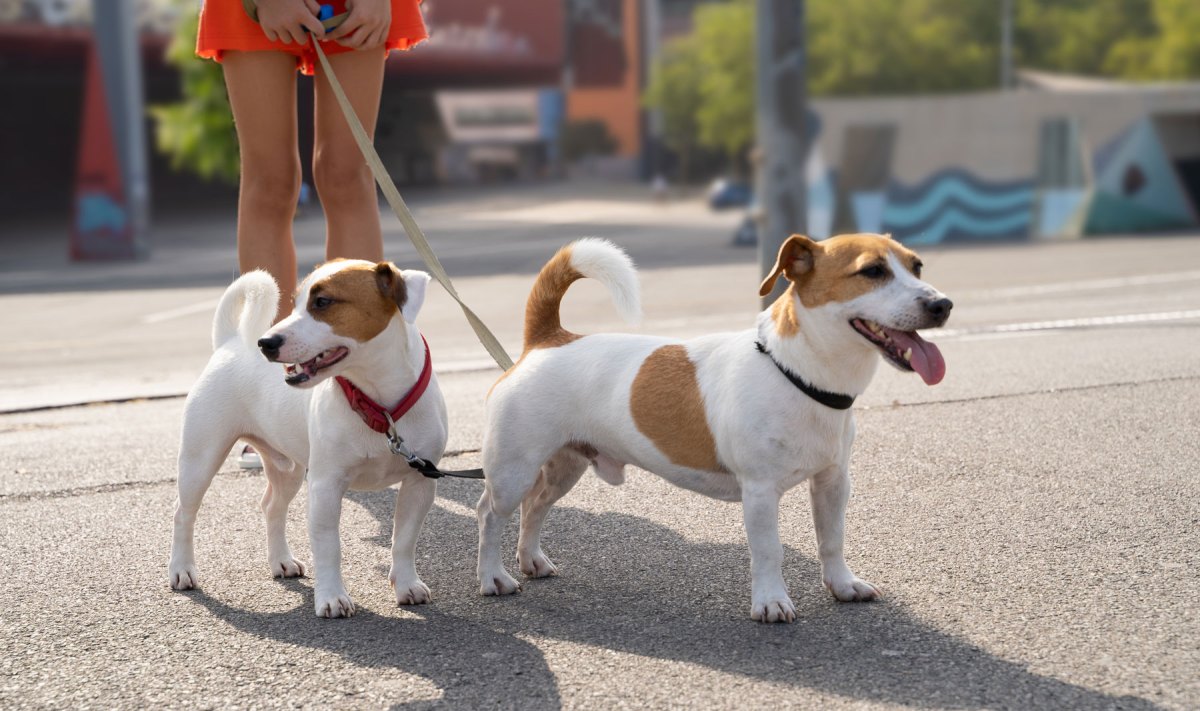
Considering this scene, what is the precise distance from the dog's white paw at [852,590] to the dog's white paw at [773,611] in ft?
0.67

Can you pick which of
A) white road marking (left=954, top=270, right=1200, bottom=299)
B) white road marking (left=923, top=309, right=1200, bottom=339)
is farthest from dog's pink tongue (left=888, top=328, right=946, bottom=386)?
white road marking (left=954, top=270, right=1200, bottom=299)

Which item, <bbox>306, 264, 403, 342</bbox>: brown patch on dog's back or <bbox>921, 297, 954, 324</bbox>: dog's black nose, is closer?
<bbox>921, 297, 954, 324</bbox>: dog's black nose

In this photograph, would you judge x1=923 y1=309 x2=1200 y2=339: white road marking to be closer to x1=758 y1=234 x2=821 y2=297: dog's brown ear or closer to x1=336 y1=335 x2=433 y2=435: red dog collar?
x1=758 y1=234 x2=821 y2=297: dog's brown ear

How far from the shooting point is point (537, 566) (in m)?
3.89

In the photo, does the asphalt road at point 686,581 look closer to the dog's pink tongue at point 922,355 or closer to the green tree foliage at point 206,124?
the dog's pink tongue at point 922,355

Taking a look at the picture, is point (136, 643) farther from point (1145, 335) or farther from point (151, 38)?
point (151, 38)

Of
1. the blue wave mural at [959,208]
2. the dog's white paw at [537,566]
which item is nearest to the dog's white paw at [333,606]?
the dog's white paw at [537,566]

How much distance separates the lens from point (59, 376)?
8.67m

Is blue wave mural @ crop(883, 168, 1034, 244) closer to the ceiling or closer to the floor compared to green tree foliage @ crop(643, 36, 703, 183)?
closer to the floor

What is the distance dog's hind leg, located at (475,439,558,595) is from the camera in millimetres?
3666

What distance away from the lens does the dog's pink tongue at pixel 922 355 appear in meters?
3.24

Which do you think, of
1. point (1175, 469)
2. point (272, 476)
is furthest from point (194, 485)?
point (1175, 469)

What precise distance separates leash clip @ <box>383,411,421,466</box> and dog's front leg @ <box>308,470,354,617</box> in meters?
0.17

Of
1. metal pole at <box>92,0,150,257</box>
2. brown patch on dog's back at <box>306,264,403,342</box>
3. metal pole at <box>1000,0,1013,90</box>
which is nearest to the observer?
brown patch on dog's back at <box>306,264,403,342</box>
